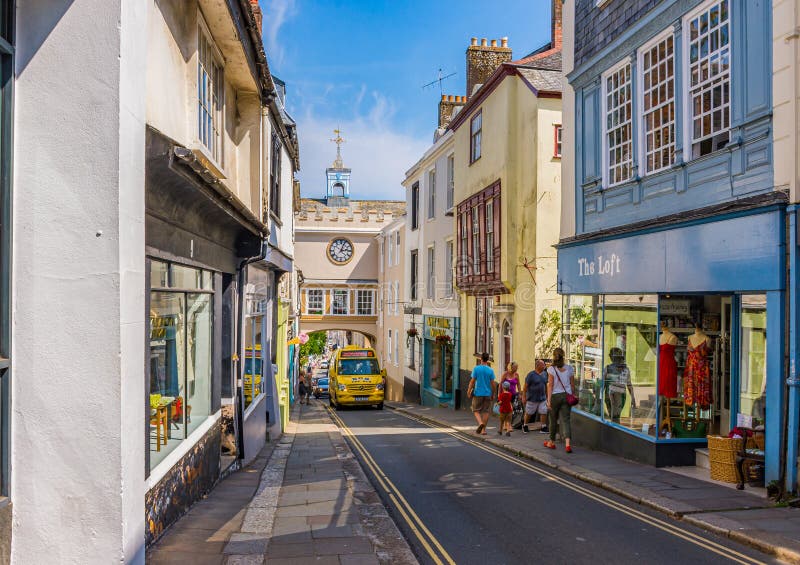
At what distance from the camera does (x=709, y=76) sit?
1073cm

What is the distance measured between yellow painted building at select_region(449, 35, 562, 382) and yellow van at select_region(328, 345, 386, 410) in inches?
322

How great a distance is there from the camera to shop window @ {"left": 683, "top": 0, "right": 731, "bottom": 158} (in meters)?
10.4

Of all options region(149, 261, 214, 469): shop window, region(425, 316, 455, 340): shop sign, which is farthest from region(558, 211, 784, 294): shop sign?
region(425, 316, 455, 340): shop sign

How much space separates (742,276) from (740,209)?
84 cm

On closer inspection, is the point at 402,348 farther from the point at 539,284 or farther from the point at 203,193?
the point at 203,193

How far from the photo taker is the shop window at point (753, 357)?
960 centimetres

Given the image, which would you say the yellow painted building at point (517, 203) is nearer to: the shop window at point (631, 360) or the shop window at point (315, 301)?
the shop window at point (631, 360)

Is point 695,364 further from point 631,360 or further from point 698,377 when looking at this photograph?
point 631,360

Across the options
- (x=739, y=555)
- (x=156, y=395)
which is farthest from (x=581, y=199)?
(x=156, y=395)

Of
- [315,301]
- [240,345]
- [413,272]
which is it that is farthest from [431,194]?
[240,345]

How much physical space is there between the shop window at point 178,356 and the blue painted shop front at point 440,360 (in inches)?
716

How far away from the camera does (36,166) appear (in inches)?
194

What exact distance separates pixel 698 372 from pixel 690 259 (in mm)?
Result: 1802

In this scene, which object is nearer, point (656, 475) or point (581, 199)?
point (656, 475)
